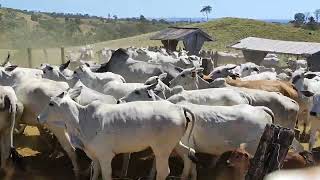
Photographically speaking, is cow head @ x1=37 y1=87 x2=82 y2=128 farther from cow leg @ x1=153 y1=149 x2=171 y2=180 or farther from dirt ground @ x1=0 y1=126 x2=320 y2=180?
cow leg @ x1=153 y1=149 x2=171 y2=180

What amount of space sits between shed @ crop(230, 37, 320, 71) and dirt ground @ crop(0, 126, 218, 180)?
1501 cm

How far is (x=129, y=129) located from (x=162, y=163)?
68 centimetres

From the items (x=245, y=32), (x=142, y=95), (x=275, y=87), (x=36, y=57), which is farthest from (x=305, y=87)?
(x=245, y=32)

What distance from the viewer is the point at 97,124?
6.50 m

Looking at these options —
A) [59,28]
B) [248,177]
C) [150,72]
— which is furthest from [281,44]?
[59,28]

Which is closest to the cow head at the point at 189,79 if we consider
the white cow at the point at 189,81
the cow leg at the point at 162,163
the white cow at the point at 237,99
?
the white cow at the point at 189,81

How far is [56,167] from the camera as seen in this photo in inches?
314

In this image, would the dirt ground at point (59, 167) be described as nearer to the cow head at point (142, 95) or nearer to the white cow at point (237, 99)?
the white cow at point (237, 99)

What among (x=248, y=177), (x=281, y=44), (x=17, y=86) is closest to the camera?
(x=248, y=177)

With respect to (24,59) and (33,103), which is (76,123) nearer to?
(33,103)

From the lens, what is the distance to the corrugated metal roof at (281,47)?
75.0ft

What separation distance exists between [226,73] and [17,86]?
646 centimetres

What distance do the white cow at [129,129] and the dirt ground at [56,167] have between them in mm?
1103

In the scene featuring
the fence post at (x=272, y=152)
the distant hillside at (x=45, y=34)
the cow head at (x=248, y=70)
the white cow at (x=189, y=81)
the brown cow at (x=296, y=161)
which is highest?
the fence post at (x=272, y=152)
